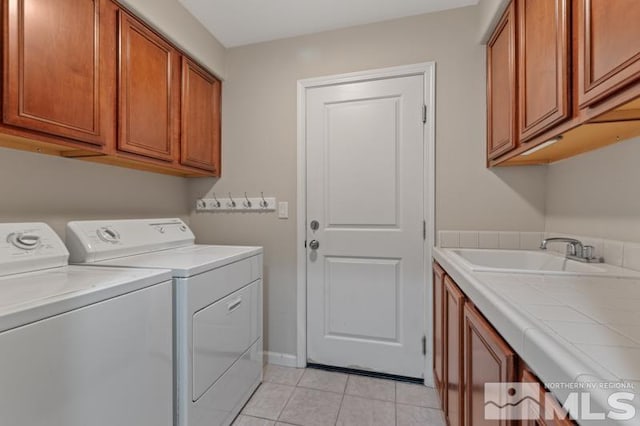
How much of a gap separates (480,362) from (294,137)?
1.74 meters

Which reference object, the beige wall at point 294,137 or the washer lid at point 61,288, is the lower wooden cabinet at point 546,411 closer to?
the washer lid at point 61,288

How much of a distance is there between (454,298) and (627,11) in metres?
1.02

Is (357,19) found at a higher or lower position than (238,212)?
higher

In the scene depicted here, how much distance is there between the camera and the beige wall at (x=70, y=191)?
126 cm

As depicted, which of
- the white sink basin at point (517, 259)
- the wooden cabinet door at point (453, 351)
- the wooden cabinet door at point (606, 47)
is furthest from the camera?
the white sink basin at point (517, 259)

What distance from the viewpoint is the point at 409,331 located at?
1893 millimetres

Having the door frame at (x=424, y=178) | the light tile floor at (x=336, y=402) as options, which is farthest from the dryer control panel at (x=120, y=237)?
the light tile floor at (x=336, y=402)

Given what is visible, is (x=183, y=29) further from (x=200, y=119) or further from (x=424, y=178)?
(x=424, y=178)

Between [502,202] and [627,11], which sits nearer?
[627,11]

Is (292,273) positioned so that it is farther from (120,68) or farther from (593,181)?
(593,181)

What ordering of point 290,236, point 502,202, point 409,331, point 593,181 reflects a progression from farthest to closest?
point 290,236 → point 409,331 → point 502,202 → point 593,181

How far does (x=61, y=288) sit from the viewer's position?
900 mm

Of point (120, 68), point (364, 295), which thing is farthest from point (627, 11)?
point (120, 68)

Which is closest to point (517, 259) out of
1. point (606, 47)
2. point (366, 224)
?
point (366, 224)
